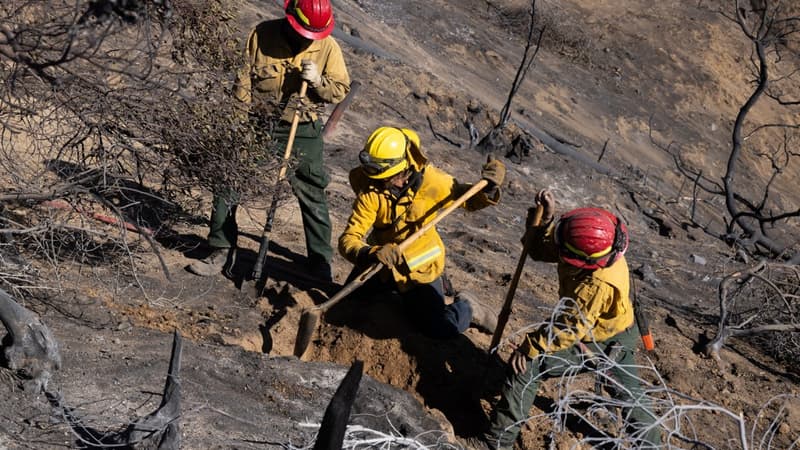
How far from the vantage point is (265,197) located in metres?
5.83

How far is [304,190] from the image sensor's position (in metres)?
6.30

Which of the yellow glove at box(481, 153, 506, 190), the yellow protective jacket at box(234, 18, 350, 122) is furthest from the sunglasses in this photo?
the yellow protective jacket at box(234, 18, 350, 122)

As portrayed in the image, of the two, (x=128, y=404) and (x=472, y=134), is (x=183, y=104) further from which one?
(x=472, y=134)

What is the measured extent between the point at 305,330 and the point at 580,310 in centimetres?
200

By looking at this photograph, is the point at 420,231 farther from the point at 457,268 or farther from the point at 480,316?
the point at 457,268

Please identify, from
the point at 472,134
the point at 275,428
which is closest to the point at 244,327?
the point at 275,428

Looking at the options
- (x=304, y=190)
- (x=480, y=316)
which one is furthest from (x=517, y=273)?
(x=304, y=190)

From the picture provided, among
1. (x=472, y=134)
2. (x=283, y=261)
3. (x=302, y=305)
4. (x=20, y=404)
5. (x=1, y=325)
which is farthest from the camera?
(x=472, y=134)

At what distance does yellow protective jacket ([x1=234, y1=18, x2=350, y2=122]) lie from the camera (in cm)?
589

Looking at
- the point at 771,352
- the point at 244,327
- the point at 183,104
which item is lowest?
the point at 244,327

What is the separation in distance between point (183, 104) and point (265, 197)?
988 millimetres

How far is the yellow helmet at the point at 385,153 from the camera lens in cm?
534

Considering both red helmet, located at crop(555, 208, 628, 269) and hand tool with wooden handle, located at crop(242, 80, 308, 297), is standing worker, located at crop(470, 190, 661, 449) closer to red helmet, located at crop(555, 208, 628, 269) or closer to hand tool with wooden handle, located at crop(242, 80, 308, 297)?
red helmet, located at crop(555, 208, 628, 269)

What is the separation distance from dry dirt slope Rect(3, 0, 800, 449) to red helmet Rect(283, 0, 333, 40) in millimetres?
1407
